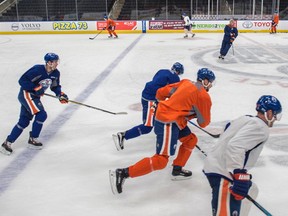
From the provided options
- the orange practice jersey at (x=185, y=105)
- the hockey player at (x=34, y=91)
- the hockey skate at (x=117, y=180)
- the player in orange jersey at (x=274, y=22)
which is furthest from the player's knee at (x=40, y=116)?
the player in orange jersey at (x=274, y=22)

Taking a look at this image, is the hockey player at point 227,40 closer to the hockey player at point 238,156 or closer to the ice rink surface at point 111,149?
the ice rink surface at point 111,149

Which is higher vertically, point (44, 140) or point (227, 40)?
point (227, 40)

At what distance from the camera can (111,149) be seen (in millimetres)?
4410

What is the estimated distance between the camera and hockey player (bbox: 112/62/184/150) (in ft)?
12.9

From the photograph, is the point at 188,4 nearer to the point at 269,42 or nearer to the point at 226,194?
the point at 269,42

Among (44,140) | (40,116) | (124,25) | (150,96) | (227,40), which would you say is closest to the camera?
(150,96)

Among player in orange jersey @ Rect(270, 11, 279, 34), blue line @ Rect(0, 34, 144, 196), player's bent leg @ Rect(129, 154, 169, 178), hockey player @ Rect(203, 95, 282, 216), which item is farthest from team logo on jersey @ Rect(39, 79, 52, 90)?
player in orange jersey @ Rect(270, 11, 279, 34)

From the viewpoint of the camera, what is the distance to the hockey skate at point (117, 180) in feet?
10.5

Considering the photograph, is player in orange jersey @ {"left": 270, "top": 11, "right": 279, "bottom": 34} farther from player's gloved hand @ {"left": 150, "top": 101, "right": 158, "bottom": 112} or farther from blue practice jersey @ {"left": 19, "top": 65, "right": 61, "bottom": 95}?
blue practice jersey @ {"left": 19, "top": 65, "right": 61, "bottom": 95}

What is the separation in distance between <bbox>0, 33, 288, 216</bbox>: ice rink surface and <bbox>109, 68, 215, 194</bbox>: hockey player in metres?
0.26

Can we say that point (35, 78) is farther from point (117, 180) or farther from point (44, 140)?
point (117, 180)

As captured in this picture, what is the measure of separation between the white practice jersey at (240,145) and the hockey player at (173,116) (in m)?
0.74

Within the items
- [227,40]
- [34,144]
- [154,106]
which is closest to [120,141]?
[154,106]

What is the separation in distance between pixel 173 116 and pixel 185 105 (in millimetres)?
131
